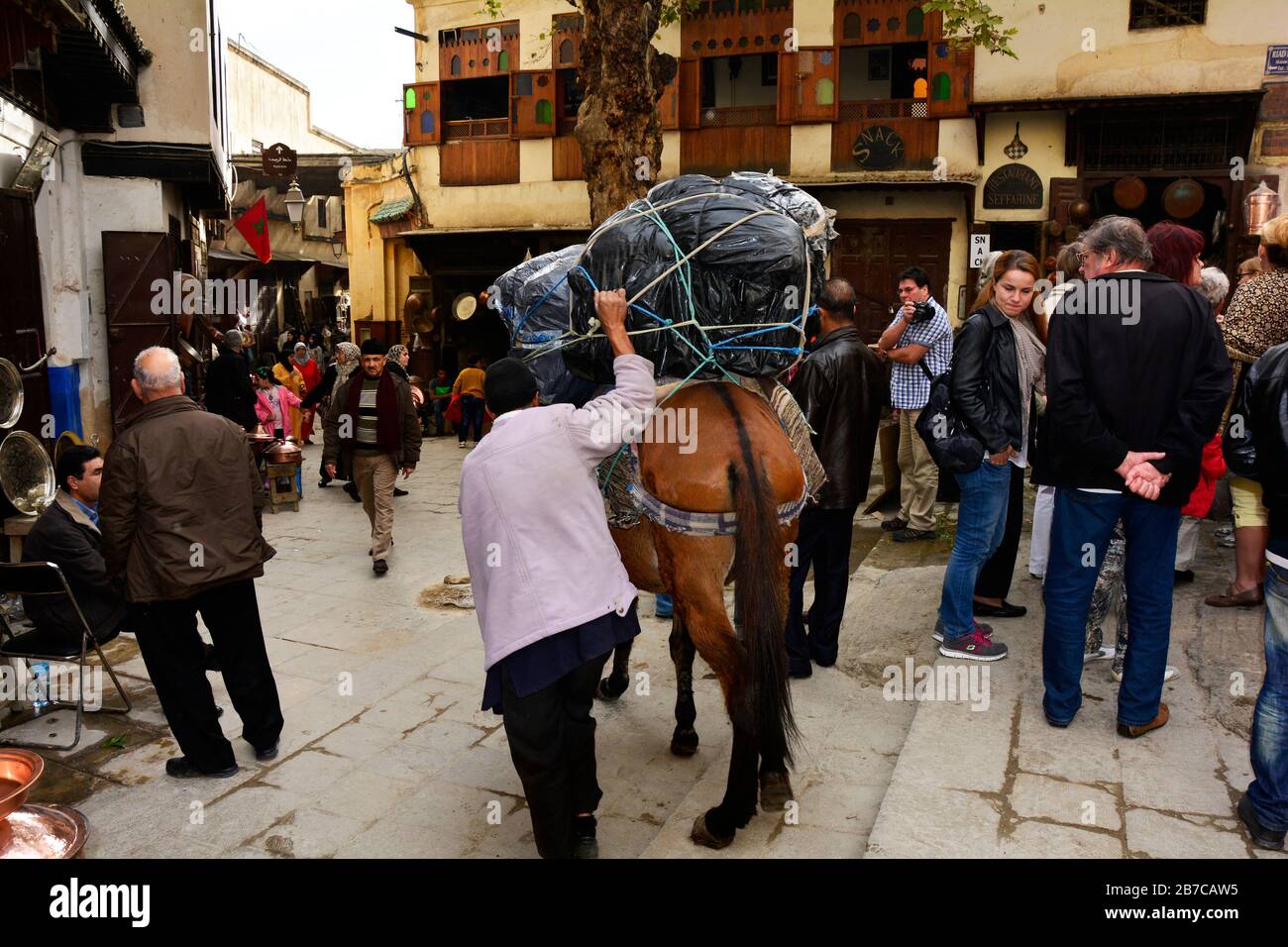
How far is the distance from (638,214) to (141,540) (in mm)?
2506

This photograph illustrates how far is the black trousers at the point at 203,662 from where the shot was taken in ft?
13.8

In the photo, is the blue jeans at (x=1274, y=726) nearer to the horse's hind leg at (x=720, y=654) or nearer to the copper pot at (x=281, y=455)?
the horse's hind leg at (x=720, y=654)

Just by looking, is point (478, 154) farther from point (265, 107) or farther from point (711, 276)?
point (711, 276)

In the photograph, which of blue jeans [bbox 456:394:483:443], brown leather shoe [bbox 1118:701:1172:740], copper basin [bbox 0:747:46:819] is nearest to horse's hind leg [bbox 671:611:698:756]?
brown leather shoe [bbox 1118:701:1172:740]

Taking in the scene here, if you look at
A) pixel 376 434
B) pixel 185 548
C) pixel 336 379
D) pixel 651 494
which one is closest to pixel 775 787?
pixel 651 494

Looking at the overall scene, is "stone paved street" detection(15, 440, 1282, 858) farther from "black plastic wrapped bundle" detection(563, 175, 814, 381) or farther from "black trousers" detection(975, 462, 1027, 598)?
"black plastic wrapped bundle" detection(563, 175, 814, 381)

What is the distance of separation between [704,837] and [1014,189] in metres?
12.8

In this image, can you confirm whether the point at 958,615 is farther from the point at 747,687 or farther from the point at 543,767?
the point at 543,767

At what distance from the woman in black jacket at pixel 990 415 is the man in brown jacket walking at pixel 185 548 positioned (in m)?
3.39

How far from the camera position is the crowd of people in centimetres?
324

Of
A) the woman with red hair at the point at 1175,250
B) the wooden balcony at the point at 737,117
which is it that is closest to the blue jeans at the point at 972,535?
the woman with red hair at the point at 1175,250

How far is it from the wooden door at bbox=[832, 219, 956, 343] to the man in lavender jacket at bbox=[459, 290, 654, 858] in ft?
40.5

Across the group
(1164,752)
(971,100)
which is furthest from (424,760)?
(971,100)

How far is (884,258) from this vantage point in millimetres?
14922
